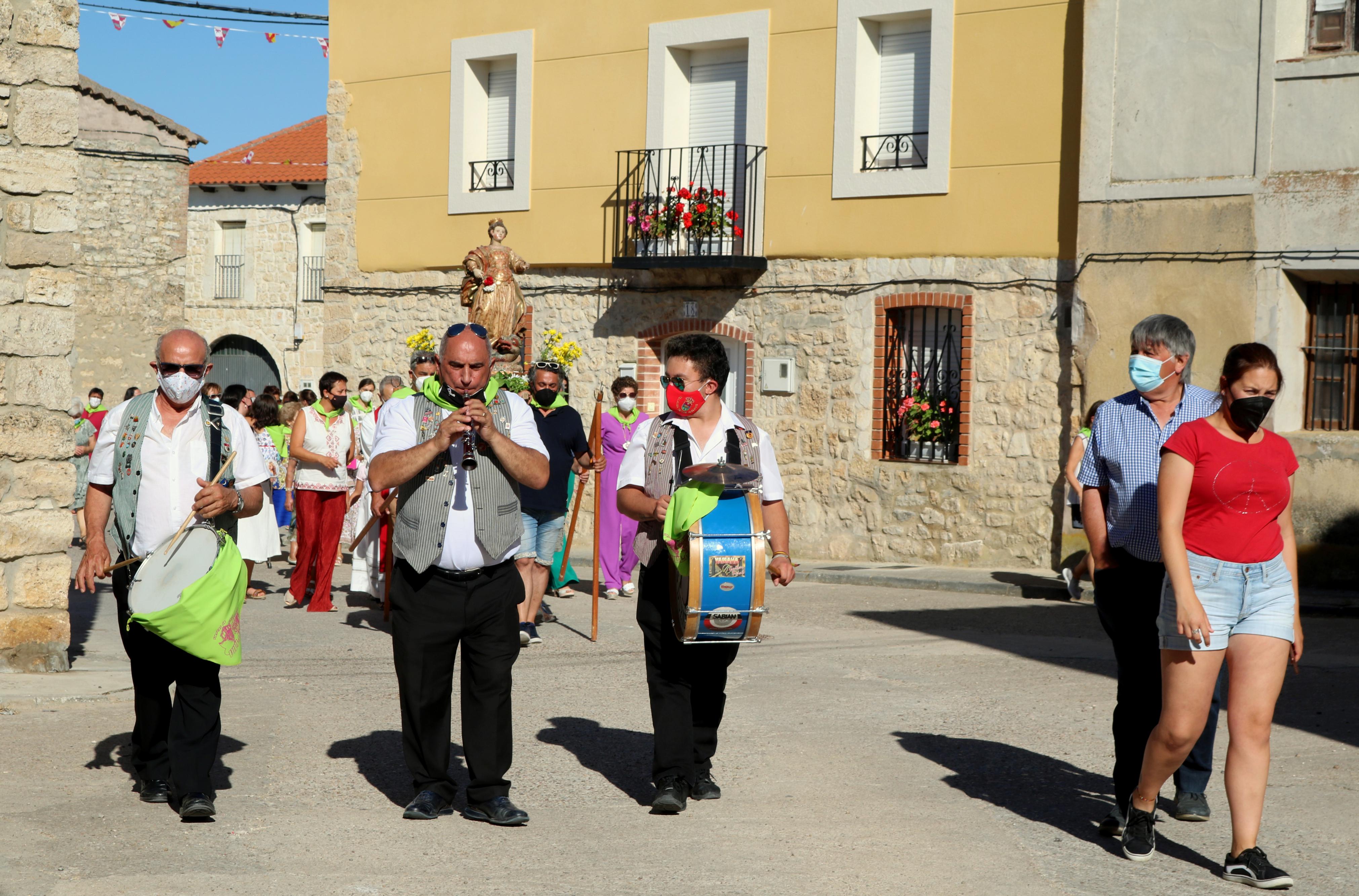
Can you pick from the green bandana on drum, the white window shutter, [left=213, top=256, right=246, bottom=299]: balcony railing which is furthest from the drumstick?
[left=213, top=256, right=246, bottom=299]: balcony railing

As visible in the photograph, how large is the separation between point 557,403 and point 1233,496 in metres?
6.30

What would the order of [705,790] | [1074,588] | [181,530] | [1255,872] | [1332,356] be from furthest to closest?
[1332,356] < [1074,588] < [705,790] < [181,530] < [1255,872]

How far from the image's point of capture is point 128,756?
685 cm

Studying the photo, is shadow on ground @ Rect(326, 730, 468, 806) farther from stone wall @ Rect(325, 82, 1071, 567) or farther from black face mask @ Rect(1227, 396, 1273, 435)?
stone wall @ Rect(325, 82, 1071, 567)

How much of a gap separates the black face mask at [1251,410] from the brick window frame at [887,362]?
11080mm

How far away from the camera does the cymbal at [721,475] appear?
578 cm

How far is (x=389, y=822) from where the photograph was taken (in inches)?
226

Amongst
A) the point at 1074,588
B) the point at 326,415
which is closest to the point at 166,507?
the point at 326,415

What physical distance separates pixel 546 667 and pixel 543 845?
399 centimetres

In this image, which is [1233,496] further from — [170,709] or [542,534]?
[542,534]

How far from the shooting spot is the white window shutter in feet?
65.6

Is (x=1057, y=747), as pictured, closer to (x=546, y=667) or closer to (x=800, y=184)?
(x=546, y=667)

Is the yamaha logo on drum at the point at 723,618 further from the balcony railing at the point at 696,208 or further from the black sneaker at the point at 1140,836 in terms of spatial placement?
the balcony railing at the point at 696,208

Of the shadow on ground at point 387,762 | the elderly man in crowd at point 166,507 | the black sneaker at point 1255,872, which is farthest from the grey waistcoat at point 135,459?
the black sneaker at point 1255,872
